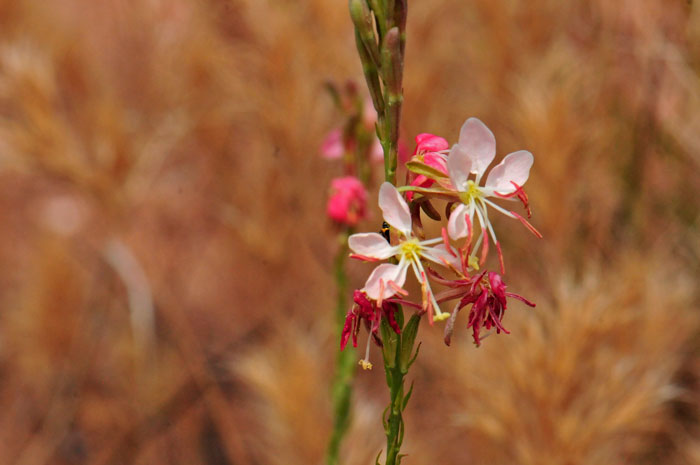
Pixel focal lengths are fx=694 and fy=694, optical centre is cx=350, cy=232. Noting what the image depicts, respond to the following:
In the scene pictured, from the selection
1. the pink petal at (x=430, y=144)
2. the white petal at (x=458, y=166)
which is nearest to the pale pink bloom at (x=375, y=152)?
the pink petal at (x=430, y=144)

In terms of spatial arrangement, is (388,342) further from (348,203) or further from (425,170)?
(348,203)

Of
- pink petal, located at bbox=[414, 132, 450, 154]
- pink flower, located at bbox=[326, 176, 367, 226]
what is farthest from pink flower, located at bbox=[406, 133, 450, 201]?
pink flower, located at bbox=[326, 176, 367, 226]

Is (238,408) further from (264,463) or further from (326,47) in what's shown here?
(326,47)

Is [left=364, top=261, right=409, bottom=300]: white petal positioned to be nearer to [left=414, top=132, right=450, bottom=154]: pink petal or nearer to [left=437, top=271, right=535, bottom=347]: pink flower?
[left=437, top=271, right=535, bottom=347]: pink flower

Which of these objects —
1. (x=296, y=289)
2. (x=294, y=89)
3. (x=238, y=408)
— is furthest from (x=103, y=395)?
(x=294, y=89)

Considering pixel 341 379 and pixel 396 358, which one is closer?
pixel 396 358

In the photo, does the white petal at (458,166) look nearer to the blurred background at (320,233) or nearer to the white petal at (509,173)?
the white petal at (509,173)

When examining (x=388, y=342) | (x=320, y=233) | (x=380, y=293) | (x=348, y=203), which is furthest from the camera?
(x=320, y=233)

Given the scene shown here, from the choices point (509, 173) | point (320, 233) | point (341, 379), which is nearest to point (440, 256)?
point (509, 173)
